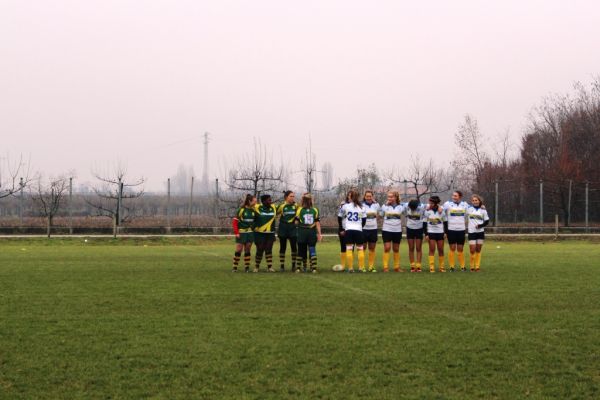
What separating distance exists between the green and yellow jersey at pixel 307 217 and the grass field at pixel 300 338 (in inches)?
105

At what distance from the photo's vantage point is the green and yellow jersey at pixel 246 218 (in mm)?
16266

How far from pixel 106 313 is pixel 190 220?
1073 inches

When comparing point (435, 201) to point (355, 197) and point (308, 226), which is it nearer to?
point (355, 197)

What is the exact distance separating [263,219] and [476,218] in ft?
15.9

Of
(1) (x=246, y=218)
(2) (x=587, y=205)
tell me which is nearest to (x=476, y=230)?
(1) (x=246, y=218)

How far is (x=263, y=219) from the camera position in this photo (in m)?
16.4

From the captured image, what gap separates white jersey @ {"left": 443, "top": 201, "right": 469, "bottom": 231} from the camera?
16469mm

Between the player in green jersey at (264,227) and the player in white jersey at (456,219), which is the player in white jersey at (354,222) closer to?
the player in green jersey at (264,227)

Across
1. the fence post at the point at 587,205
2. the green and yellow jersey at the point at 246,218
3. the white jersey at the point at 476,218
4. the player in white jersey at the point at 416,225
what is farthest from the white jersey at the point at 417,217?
the fence post at the point at 587,205

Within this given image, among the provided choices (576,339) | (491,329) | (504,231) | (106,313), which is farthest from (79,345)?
(504,231)

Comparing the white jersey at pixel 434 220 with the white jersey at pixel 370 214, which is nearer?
the white jersey at pixel 434 220

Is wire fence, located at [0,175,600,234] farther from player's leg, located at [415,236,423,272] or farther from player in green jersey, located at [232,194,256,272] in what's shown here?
player's leg, located at [415,236,423,272]

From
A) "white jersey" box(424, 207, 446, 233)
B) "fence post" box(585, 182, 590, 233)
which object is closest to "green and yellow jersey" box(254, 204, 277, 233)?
"white jersey" box(424, 207, 446, 233)

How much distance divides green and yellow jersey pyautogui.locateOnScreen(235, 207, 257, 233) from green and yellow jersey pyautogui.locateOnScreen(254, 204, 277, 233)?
92 mm
